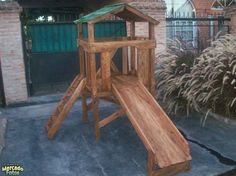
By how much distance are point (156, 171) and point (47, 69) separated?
506 centimetres

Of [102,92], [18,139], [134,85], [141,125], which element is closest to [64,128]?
[18,139]

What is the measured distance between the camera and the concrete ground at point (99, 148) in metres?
4.23

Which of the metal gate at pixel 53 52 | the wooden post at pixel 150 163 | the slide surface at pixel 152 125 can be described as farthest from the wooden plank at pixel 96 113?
the metal gate at pixel 53 52

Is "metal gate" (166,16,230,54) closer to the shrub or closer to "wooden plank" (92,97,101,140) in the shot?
the shrub

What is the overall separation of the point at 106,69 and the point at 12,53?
10.5 ft

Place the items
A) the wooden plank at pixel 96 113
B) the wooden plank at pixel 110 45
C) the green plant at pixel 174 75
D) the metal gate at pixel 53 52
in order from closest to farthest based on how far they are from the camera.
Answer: the wooden plank at pixel 110 45 → the wooden plank at pixel 96 113 → the green plant at pixel 174 75 → the metal gate at pixel 53 52

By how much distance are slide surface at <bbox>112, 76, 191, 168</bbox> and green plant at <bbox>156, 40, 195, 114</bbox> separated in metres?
1.35

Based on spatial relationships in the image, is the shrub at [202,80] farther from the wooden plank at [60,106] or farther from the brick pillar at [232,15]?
the brick pillar at [232,15]

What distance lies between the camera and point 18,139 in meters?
5.41

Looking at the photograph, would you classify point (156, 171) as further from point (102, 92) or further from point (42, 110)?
point (42, 110)

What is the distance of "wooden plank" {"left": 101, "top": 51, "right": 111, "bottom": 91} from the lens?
4.95 meters

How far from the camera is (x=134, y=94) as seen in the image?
493 centimetres

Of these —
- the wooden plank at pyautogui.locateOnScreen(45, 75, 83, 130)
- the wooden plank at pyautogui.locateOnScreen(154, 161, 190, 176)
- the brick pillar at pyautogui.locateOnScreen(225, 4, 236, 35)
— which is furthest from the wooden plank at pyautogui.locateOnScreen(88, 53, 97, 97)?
the brick pillar at pyautogui.locateOnScreen(225, 4, 236, 35)

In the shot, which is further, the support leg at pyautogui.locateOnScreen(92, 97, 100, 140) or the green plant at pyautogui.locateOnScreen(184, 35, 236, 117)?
the green plant at pyautogui.locateOnScreen(184, 35, 236, 117)
